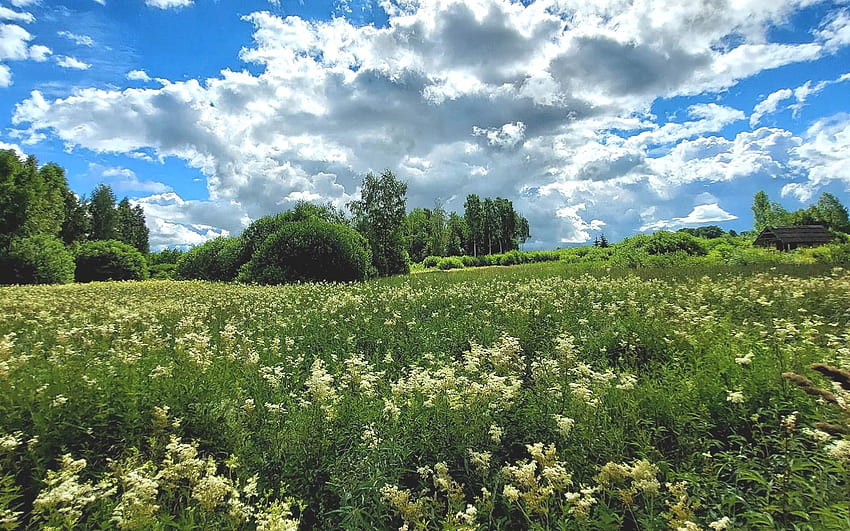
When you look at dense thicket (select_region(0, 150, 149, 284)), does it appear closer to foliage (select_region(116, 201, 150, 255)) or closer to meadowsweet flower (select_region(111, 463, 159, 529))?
foliage (select_region(116, 201, 150, 255))

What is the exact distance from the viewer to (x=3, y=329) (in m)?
7.54

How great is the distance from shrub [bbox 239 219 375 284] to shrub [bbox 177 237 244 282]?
5393 millimetres

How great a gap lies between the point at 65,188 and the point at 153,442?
6528cm

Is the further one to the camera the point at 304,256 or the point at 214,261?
the point at 214,261

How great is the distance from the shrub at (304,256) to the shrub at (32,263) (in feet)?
36.8

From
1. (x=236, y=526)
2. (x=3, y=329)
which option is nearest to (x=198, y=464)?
(x=236, y=526)

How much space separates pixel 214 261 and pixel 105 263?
8.73 metres

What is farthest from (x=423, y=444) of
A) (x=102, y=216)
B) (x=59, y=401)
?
(x=102, y=216)

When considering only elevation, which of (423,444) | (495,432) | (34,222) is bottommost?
(423,444)

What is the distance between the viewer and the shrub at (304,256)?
78.5 feet

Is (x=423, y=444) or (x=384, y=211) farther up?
(x=384, y=211)

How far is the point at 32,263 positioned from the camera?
82.3 ft

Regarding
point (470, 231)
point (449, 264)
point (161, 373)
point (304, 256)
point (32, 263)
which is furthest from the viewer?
point (470, 231)

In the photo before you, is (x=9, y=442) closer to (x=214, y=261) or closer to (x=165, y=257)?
(x=214, y=261)
